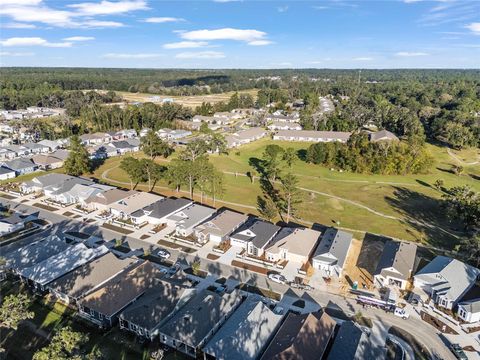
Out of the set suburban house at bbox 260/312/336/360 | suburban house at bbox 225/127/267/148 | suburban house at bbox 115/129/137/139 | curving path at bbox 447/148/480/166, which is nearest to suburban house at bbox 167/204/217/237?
suburban house at bbox 260/312/336/360

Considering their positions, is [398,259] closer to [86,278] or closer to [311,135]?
[86,278]

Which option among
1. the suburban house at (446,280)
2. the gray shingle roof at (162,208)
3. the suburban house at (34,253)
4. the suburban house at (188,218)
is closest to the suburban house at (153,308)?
the suburban house at (34,253)

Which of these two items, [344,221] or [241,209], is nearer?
[344,221]

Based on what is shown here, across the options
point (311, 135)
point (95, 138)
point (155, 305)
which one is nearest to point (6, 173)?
point (95, 138)

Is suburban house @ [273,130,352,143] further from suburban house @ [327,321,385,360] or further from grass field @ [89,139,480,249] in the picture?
suburban house @ [327,321,385,360]

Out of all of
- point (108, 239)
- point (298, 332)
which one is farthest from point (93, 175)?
point (298, 332)

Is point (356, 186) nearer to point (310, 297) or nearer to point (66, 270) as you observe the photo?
point (310, 297)

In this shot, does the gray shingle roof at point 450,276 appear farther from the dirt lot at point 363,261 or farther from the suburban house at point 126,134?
the suburban house at point 126,134

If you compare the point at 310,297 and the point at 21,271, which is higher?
the point at 21,271
